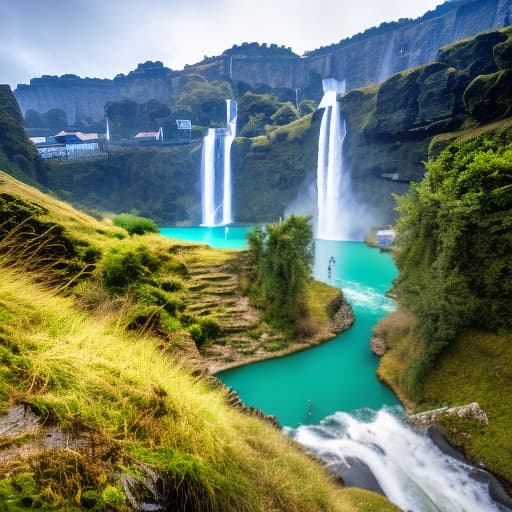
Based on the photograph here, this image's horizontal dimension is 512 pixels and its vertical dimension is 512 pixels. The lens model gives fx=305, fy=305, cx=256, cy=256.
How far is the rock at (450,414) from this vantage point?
8.73m

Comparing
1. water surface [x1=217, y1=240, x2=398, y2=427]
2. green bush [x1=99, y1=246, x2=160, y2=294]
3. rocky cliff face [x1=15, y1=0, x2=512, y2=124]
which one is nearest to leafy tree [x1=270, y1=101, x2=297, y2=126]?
rocky cliff face [x1=15, y1=0, x2=512, y2=124]

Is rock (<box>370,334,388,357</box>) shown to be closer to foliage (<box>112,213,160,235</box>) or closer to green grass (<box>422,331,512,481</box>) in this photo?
green grass (<box>422,331,512,481</box>)

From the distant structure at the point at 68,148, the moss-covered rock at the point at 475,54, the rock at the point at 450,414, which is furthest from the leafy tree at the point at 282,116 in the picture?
the rock at the point at 450,414

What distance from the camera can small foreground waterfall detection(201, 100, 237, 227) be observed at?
196ft

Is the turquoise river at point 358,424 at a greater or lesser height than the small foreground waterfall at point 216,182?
lesser

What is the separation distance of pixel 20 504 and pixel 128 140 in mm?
82205

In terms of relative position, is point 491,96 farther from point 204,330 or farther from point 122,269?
point 122,269

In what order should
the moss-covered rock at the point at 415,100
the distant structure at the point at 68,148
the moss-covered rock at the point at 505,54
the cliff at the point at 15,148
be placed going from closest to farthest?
the moss-covered rock at the point at 505,54 < the moss-covered rock at the point at 415,100 < the cliff at the point at 15,148 < the distant structure at the point at 68,148

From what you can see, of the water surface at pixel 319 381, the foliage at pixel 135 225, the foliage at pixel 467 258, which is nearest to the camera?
the foliage at pixel 467 258

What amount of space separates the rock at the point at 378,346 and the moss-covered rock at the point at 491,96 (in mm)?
16282

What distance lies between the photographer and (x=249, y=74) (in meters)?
104

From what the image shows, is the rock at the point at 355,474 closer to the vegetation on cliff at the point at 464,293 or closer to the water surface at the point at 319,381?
the water surface at the point at 319,381

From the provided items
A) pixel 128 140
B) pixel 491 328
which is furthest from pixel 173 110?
pixel 491 328

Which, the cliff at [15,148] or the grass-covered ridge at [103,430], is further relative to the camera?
the cliff at [15,148]
